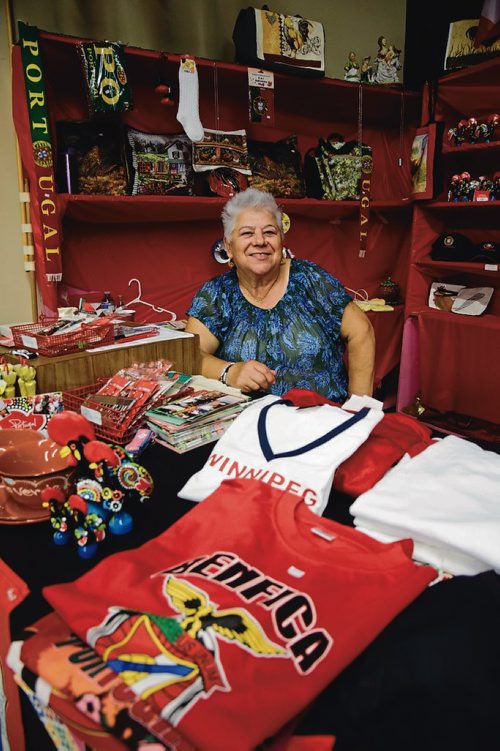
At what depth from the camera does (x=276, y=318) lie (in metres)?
2.29

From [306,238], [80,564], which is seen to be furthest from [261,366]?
[306,238]

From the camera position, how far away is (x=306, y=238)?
3.99 m

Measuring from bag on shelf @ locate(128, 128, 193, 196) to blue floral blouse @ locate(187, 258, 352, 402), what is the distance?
99 cm

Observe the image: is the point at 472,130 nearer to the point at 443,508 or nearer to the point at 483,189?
the point at 483,189

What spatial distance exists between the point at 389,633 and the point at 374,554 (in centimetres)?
12

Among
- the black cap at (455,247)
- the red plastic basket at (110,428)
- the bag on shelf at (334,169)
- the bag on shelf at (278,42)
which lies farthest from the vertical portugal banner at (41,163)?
the black cap at (455,247)

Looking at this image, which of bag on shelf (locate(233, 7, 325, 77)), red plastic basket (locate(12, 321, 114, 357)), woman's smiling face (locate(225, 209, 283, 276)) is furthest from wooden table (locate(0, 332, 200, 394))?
bag on shelf (locate(233, 7, 325, 77))

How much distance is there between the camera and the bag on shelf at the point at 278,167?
135 inches

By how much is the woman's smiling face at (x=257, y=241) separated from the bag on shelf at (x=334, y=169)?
1.54 metres

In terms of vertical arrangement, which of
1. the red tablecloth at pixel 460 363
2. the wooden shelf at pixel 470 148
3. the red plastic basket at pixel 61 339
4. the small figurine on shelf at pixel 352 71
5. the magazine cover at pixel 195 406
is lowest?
the red tablecloth at pixel 460 363

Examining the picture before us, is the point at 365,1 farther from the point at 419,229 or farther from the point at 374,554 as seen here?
the point at 374,554

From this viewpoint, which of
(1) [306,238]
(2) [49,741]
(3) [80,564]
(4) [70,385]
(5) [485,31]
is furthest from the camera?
(1) [306,238]

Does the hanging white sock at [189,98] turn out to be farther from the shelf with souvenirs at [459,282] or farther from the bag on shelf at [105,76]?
the shelf with souvenirs at [459,282]

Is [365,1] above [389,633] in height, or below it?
above
